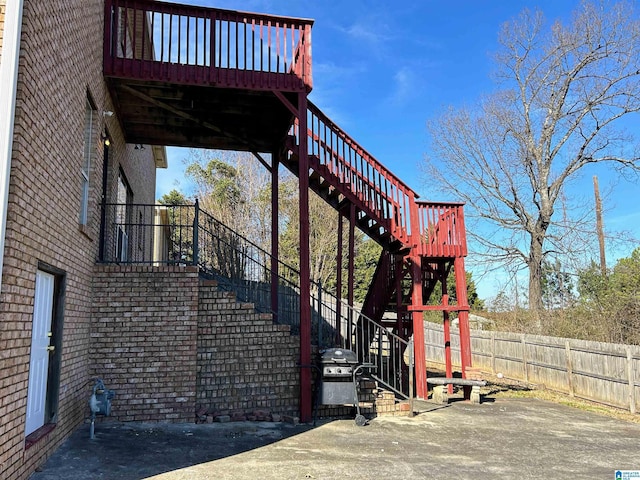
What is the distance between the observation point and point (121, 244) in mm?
9672

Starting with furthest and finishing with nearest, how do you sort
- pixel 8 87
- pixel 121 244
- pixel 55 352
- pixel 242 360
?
pixel 121 244
pixel 242 360
pixel 55 352
pixel 8 87

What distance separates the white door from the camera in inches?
202

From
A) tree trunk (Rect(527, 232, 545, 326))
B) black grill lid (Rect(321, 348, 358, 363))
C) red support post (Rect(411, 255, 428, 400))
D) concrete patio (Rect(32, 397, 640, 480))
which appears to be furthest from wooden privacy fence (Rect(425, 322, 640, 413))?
black grill lid (Rect(321, 348, 358, 363))

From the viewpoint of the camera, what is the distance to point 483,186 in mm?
21875

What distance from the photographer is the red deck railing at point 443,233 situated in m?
10.5

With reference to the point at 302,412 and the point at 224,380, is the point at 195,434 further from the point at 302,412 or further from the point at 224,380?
the point at 302,412

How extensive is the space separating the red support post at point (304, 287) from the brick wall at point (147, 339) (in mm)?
1704

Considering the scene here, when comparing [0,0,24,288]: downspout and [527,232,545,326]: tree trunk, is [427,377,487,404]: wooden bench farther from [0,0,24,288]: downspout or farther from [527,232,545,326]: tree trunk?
[527,232,545,326]: tree trunk

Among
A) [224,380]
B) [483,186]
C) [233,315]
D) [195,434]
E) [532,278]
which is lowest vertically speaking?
[195,434]

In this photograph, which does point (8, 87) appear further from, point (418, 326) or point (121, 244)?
point (418, 326)

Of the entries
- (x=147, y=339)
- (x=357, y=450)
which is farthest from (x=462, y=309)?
(x=147, y=339)

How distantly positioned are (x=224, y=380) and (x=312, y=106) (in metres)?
5.36

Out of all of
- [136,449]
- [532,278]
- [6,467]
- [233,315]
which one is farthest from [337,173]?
[532,278]

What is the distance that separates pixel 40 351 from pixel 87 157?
3221 mm
